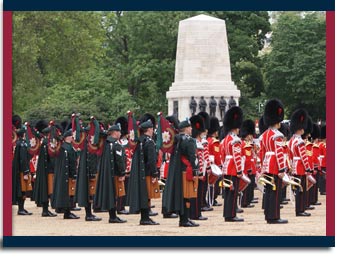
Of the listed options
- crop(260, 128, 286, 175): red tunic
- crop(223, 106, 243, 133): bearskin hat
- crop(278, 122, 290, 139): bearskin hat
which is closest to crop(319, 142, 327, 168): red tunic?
crop(278, 122, 290, 139): bearskin hat

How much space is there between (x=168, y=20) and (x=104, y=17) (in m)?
4.82

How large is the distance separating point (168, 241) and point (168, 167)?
11.1ft

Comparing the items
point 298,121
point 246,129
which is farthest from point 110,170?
point 246,129

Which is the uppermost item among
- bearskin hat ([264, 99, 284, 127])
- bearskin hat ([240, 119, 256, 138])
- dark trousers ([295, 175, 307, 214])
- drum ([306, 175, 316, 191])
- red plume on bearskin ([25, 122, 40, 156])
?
bearskin hat ([264, 99, 284, 127])

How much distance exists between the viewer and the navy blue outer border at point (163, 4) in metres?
14.6

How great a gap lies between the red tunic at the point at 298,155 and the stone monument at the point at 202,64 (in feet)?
57.0

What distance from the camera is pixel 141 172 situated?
18.3 meters

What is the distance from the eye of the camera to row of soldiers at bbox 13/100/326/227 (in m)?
17.8

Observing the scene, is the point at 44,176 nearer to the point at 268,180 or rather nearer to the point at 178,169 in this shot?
the point at 178,169

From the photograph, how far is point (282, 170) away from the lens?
59.2ft

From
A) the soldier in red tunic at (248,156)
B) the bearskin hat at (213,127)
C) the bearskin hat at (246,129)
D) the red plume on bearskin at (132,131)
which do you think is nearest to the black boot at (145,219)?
the red plume on bearskin at (132,131)

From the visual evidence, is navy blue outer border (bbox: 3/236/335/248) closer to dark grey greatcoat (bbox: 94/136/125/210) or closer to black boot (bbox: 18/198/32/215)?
dark grey greatcoat (bbox: 94/136/125/210)

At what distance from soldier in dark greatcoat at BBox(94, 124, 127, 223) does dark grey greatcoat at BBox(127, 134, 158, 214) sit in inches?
20.6

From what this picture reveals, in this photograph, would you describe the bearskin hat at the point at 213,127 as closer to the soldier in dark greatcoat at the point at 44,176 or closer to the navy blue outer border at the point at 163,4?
the soldier in dark greatcoat at the point at 44,176
